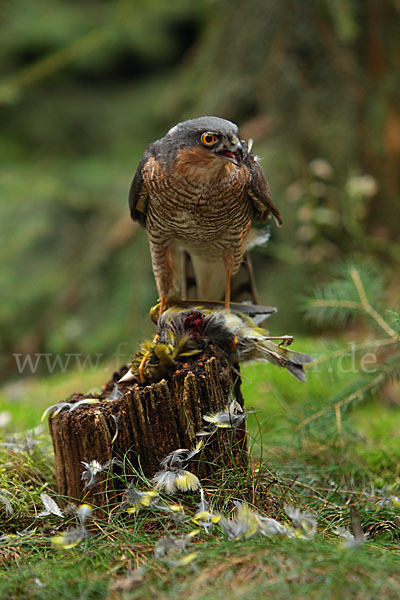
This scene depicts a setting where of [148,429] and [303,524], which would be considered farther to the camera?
[148,429]

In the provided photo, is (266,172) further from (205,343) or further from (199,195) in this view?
(205,343)

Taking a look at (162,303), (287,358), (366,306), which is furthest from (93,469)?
(366,306)

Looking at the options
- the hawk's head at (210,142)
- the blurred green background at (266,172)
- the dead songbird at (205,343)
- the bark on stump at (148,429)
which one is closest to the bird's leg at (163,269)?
the dead songbird at (205,343)

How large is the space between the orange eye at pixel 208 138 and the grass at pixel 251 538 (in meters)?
1.20

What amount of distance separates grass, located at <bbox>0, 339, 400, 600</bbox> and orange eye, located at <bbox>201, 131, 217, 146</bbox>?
1205 mm

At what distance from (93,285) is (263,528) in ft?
13.9

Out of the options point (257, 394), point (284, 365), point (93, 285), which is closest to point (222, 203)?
point (284, 365)

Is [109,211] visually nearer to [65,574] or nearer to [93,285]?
[93,285]

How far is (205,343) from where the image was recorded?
2570 millimetres

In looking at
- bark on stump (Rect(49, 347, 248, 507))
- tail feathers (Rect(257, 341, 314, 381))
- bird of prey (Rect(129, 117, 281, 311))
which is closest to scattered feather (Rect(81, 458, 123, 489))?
bark on stump (Rect(49, 347, 248, 507))

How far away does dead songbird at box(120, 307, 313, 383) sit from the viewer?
246 cm

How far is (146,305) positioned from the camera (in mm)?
5035

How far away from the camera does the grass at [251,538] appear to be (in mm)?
1635

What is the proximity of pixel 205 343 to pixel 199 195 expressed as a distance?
699 mm
